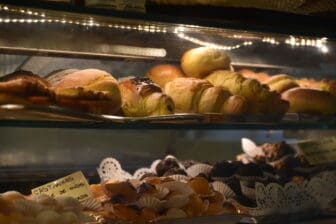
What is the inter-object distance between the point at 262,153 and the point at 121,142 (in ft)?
1.86

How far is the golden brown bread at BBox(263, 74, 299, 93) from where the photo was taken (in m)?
1.91

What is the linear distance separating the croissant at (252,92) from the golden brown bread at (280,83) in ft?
0.40

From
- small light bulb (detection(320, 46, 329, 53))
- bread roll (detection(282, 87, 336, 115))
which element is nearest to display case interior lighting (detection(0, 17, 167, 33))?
bread roll (detection(282, 87, 336, 115))

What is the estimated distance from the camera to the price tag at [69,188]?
1.54 meters

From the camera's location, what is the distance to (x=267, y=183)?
180 centimetres

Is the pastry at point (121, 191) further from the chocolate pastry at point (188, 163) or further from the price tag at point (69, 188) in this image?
the chocolate pastry at point (188, 163)

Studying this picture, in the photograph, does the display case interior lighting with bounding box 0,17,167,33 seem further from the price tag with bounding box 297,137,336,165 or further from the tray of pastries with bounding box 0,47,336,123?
the price tag with bounding box 297,137,336,165

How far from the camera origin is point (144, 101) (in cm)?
154

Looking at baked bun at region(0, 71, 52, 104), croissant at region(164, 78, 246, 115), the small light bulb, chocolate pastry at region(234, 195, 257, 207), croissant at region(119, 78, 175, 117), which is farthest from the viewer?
the small light bulb

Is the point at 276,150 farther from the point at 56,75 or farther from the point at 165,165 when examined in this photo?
the point at 56,75

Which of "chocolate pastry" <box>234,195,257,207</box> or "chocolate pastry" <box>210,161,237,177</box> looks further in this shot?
"chocolate pastry" <box>210,161,237,177</box>

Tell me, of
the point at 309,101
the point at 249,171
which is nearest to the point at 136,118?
the point at 249,171

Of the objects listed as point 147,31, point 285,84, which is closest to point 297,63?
point 285,84

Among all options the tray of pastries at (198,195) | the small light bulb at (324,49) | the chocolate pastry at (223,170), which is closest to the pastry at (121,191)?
the tray of pastries at (198,195)
